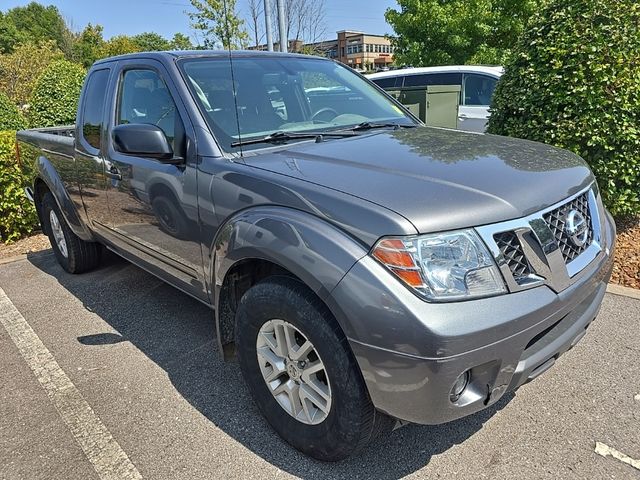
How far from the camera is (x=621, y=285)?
13.2 feet

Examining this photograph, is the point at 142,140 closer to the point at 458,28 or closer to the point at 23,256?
the point at 23,256

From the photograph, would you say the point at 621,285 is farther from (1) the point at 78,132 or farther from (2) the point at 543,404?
(1) the point at 78,132

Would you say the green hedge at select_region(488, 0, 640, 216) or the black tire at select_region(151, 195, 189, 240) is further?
the green hedge at select_region(488, 0, 640, 216)

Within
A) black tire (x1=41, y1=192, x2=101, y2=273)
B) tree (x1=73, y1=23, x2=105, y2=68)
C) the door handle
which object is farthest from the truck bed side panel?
tree (x1=73, y1=23, x2=105, y2=68)

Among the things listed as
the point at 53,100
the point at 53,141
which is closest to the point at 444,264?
the point at 53,141

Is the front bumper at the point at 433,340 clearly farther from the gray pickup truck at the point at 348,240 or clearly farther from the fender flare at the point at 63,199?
the fender flare at the point at 63,199

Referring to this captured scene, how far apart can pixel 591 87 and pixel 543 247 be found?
2.85m

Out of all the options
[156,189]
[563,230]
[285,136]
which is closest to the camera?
[563,230]

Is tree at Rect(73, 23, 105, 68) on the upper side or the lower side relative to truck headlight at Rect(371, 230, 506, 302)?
upper

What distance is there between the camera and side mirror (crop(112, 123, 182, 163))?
2609mm

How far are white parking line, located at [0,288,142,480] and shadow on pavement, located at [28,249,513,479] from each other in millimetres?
316

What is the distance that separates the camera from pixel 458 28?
37.9ft

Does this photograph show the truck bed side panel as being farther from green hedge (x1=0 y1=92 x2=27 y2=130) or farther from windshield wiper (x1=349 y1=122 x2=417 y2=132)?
green hedge (x1=0 y1=92 x2=27 y2=130)

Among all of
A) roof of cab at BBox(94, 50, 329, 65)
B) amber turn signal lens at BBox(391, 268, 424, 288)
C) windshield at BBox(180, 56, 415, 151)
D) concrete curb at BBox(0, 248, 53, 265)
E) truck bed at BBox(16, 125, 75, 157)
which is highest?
roof of cab at BBox(94, 50, 329, 65)
